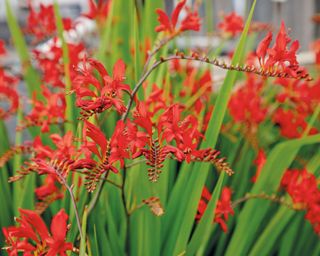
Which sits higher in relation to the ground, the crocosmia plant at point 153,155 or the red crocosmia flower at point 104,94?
the red crocosmia flower at point 104,94

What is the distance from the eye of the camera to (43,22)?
106cm

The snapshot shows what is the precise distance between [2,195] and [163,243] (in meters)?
0.24

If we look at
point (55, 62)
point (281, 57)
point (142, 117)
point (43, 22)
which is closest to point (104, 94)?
point (142, 117)

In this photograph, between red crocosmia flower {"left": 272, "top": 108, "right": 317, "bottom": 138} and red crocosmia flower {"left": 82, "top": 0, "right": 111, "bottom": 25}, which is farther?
red crocosmia flower {"left": 82, "top": 0, "right": 111, "bottom": 25}

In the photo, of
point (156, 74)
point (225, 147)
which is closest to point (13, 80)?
point (156, 74)

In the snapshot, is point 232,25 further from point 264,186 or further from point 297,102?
point 264,186

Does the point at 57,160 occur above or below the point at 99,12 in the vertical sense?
below

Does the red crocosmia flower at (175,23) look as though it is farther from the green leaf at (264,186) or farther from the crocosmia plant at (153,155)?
the green leaf at (264,186)

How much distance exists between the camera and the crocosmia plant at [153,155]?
502 millimetres

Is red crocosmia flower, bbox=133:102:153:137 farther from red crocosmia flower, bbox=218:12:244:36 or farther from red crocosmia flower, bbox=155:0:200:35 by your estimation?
red crocosmia flower, bbox=218:12:244:36

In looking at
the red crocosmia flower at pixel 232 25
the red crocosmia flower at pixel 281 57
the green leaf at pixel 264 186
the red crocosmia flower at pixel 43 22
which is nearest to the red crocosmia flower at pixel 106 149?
the red crocosmia flower at pixel 281 57

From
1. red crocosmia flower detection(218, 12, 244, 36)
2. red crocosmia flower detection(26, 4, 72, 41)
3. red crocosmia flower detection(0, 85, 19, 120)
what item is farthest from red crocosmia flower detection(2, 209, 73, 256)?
red crocosmia flower detection(218, 12, 244, 36)

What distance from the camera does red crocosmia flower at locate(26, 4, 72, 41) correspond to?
104cm

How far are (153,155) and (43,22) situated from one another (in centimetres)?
64
